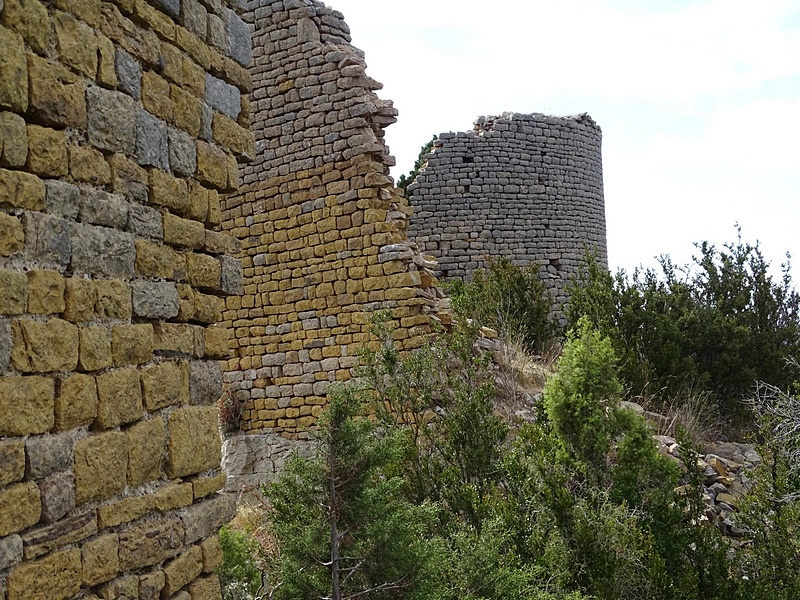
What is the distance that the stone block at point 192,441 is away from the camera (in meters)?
2.66

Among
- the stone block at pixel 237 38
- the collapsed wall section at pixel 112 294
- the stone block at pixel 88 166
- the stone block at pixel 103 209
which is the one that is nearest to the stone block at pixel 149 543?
the collapsed wall section at pixel 112 294

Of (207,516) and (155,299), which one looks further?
(207,516)

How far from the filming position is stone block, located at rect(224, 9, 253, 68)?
3.19 meters

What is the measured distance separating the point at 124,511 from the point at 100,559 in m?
0.16

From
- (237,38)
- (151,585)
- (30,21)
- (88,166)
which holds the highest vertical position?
(237,38)

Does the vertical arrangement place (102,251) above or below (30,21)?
below

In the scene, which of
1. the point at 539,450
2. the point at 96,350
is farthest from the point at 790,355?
the point at 96,350

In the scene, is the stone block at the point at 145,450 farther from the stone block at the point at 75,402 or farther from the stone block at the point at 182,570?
the stone block at the point at 182,570

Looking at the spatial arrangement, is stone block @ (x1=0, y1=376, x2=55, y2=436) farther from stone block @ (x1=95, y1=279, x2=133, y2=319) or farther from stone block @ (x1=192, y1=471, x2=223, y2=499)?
stone block @ (x1=192, y1=471, x2=223, y2=499)

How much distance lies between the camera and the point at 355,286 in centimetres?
779

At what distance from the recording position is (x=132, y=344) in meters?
2.48

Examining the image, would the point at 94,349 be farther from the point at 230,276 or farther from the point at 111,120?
the point at 230,276

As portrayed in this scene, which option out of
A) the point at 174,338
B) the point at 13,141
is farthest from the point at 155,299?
the point at 13,141

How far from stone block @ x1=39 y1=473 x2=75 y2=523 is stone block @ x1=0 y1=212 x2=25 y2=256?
615 millimetres
